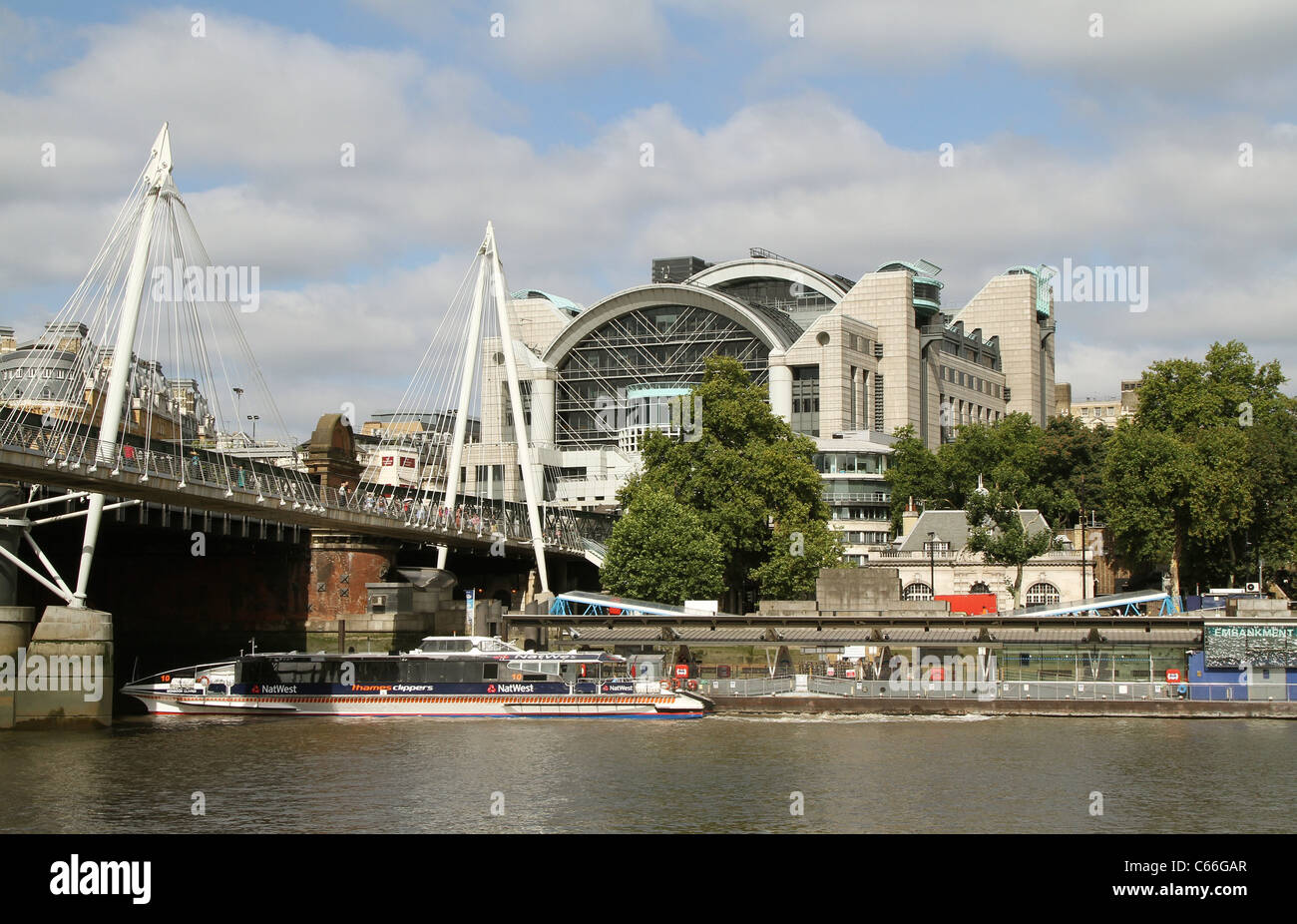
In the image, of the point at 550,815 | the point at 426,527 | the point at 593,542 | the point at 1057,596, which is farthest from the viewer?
the point at 593,542

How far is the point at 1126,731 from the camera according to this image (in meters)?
52.5

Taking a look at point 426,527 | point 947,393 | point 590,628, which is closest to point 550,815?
point 590,628

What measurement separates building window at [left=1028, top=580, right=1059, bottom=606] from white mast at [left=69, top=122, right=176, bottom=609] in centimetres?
6055

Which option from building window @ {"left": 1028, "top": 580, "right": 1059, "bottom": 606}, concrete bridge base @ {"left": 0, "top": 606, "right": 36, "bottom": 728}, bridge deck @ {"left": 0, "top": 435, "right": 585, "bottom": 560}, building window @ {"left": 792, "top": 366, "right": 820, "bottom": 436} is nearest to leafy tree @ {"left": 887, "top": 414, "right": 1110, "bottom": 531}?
building window @ {"left": 792, "top": 366, "right": 820, "bottom": 436}

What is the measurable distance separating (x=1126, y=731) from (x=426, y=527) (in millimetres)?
41170

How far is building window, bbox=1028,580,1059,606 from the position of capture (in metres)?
94.6

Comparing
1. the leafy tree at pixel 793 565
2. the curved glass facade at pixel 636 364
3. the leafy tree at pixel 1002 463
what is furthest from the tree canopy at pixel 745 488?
the curved glass facade at pixel 636 364

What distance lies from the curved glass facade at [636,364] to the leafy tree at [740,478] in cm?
5177

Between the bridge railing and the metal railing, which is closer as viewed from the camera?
the bridge railing

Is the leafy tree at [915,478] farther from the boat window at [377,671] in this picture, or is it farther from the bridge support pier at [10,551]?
the bridge support pier at [10,551]

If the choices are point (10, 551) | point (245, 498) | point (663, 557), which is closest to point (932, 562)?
point (663, 557)

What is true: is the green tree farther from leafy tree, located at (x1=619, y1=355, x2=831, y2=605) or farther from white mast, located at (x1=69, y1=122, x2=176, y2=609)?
white mast, located at (x1=69, y1=122, x2=176, y2=609)

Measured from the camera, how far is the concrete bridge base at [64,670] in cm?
4909
